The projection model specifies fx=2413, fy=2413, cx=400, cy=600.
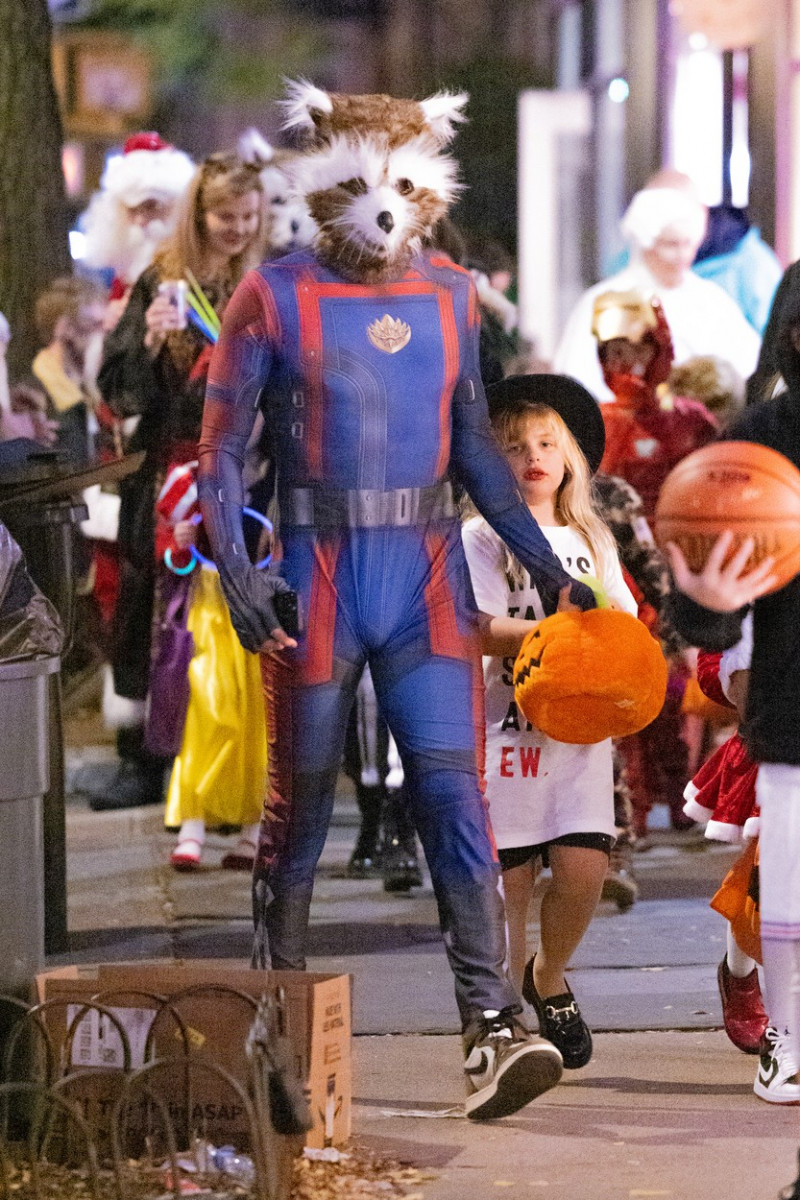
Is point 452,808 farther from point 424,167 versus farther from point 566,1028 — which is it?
point 424,167

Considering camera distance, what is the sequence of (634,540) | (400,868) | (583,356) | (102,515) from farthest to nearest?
(583,356)
(102,515)
(400,868)
(634,540)

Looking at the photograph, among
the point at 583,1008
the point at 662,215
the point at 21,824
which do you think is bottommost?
the point at 583,1008

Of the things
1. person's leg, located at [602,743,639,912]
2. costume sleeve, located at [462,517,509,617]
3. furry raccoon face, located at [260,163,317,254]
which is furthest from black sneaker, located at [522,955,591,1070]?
furry raccoon face, located at [260,163,317,254]

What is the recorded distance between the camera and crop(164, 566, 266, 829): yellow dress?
8.64 m

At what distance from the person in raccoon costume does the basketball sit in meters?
0.96

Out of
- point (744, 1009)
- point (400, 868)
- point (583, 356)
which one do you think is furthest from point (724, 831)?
point (583, 356)

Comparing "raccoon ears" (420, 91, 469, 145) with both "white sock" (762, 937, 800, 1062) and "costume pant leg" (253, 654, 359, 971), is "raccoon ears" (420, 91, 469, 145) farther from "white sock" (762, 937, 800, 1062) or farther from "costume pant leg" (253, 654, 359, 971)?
"white sock" (762, 937, 800, 1062)

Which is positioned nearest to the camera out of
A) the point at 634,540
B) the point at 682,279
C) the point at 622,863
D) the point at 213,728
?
the point at 634,540

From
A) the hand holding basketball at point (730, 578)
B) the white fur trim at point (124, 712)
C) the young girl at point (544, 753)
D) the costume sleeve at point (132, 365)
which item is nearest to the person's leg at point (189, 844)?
the white fur trim at point (124, 712)

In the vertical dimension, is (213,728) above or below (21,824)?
below

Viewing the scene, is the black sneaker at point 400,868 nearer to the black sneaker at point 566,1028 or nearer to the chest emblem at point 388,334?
the black sneaker at point 566,1028

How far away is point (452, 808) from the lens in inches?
211

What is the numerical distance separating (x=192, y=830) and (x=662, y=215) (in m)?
3.96

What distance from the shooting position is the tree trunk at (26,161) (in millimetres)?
11719
